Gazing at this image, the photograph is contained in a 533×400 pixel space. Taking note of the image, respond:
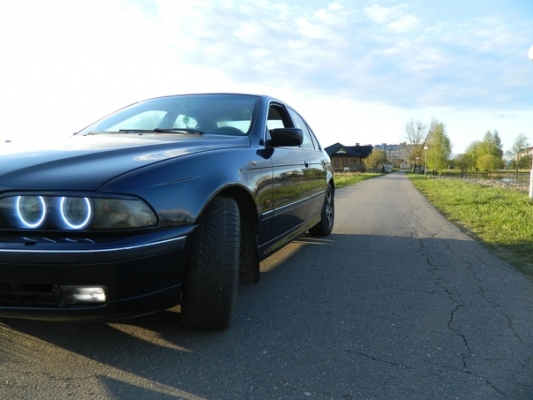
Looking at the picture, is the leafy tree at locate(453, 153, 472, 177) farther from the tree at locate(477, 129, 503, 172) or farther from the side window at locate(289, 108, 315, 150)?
the side window at locate(289, 108, 315, 150)

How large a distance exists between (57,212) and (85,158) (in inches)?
17.0

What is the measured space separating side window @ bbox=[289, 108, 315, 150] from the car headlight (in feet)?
9.51

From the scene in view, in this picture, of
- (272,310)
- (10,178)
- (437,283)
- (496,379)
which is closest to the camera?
(10,178)

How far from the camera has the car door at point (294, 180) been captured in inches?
130

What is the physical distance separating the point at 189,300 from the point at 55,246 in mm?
767

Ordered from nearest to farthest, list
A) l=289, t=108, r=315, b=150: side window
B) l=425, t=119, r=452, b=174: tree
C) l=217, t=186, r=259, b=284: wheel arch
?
l=217, t=186, r=259, b=284: wheel arch, l=289, t=108, r=315, b=150: side window, l=425, t=119, r=452, b=174: tree

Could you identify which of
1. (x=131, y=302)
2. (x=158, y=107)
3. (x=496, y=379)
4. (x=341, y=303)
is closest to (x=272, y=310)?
(x=341, y=303)

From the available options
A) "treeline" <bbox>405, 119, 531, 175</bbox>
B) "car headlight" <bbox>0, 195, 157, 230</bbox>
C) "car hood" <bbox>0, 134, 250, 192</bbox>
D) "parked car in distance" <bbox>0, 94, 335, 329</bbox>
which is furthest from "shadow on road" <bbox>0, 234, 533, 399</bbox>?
"treeline" <bbox>405, 119, 531, 175</bbox>

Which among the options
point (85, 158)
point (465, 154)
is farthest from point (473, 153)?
point (85, 158)

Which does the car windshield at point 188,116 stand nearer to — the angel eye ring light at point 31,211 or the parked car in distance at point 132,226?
the parked car in distance at point 132,226

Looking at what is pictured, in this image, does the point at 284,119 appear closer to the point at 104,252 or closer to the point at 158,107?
the point at 158,107

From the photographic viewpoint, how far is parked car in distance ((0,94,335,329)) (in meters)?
1.74

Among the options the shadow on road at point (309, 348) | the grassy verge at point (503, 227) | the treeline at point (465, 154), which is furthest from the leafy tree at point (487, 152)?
the shadow on road at point (309, 348)

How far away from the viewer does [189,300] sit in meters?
2.19
